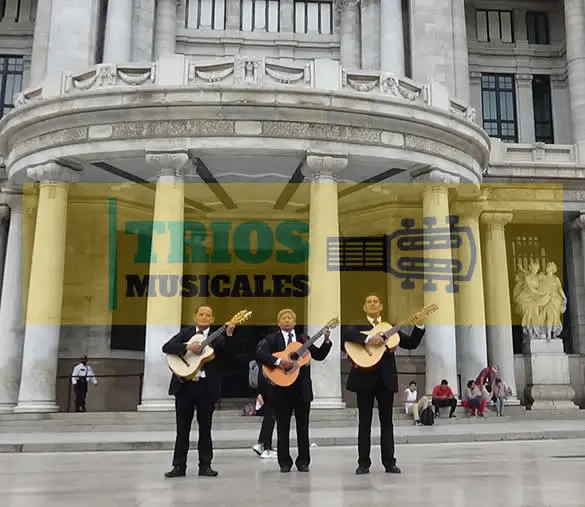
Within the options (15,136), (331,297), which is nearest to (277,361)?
(331,297)

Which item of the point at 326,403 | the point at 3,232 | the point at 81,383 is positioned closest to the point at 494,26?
the point at 326,403

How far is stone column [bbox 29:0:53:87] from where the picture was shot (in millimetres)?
31641

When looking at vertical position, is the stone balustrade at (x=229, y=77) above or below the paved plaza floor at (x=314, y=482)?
above

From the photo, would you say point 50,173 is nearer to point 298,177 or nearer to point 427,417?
point 298,177

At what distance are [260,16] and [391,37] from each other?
6.79m

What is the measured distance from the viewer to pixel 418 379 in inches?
1035

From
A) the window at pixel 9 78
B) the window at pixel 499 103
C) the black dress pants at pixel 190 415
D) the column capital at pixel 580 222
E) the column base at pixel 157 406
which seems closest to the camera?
the black dress pants at pixel 190 415

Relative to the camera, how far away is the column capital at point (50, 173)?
2069cm

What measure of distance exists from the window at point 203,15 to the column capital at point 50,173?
15667mm

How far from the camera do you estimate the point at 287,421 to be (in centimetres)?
932

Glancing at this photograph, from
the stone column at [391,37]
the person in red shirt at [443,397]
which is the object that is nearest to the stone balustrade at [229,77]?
the person in red shirt at [443,397]

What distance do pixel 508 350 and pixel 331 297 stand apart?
10.3m

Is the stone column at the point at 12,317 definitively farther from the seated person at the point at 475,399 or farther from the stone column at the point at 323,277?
the seated person at the point at 475,399

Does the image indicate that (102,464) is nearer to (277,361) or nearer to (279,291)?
(277,361)
